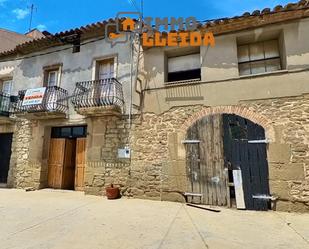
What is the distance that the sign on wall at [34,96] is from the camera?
8.43 metres

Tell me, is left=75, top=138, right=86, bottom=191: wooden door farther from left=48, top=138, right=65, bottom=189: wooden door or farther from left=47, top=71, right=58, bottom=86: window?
left=47, top=71, right=58, bottom=86: window

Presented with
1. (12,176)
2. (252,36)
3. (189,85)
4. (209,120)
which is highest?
(252,36)

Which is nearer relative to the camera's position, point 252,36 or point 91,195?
point 252,36

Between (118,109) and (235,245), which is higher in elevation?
(118,109)

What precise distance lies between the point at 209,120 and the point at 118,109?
3035 millimetres

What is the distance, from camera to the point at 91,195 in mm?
7426

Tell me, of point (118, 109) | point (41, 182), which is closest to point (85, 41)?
point (118, 109)

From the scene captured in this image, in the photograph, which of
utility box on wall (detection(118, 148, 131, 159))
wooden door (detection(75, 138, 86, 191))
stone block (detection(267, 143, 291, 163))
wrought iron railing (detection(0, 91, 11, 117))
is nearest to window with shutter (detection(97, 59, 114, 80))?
wooden door (detection(75, 138, 86, 191))

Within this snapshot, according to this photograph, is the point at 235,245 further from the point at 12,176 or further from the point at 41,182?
the point at 12,176

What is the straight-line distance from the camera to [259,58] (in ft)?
22.1

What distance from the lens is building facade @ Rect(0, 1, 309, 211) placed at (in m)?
5.83

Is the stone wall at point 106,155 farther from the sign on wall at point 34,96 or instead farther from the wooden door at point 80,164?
the sign on wall at point 34,96

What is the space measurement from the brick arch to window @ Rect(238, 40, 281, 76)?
1299mm

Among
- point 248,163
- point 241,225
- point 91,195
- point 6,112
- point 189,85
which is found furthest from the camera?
point 6,112
